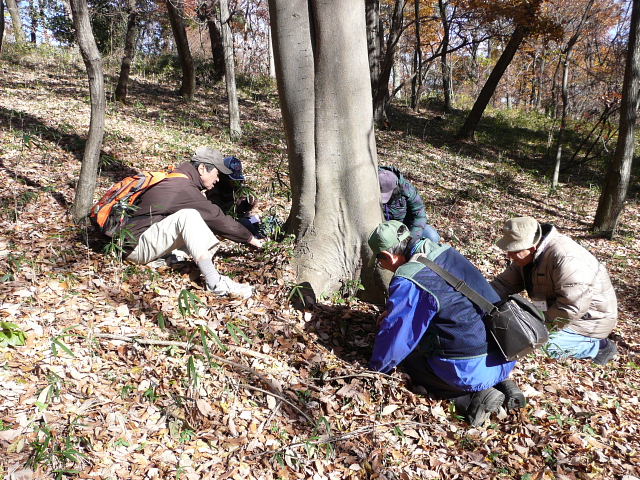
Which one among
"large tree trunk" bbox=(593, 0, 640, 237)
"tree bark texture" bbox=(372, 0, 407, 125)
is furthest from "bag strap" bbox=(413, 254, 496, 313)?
"tree bark texture" bbox=(372, 0, 407, 125)

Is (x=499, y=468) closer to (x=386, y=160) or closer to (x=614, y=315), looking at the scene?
(x=614, y=315)

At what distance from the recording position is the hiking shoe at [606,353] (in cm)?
414

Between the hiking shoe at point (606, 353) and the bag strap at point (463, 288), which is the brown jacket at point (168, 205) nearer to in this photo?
the bag strap at point (463, 288)

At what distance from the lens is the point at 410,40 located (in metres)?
25.6

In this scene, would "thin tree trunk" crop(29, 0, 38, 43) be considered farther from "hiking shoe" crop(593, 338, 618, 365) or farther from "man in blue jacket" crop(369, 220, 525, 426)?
"hiking shoe" crop(593, 338, 618, 365)

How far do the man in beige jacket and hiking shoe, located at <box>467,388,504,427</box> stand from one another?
1.17 metres

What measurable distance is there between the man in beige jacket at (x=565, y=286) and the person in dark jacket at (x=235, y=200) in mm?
2527

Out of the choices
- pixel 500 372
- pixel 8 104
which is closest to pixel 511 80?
pixel 8 104

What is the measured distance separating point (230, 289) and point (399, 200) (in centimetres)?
213

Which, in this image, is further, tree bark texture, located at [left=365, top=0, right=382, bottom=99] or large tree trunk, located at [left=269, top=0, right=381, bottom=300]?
tree bark texture, located at [left=365, top=0, right=382, bottom=99]

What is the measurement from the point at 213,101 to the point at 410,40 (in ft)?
52.7

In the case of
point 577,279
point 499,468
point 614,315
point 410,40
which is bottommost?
point 499,468

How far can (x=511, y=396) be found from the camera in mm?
3145

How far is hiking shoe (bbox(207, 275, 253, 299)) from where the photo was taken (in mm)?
3770
